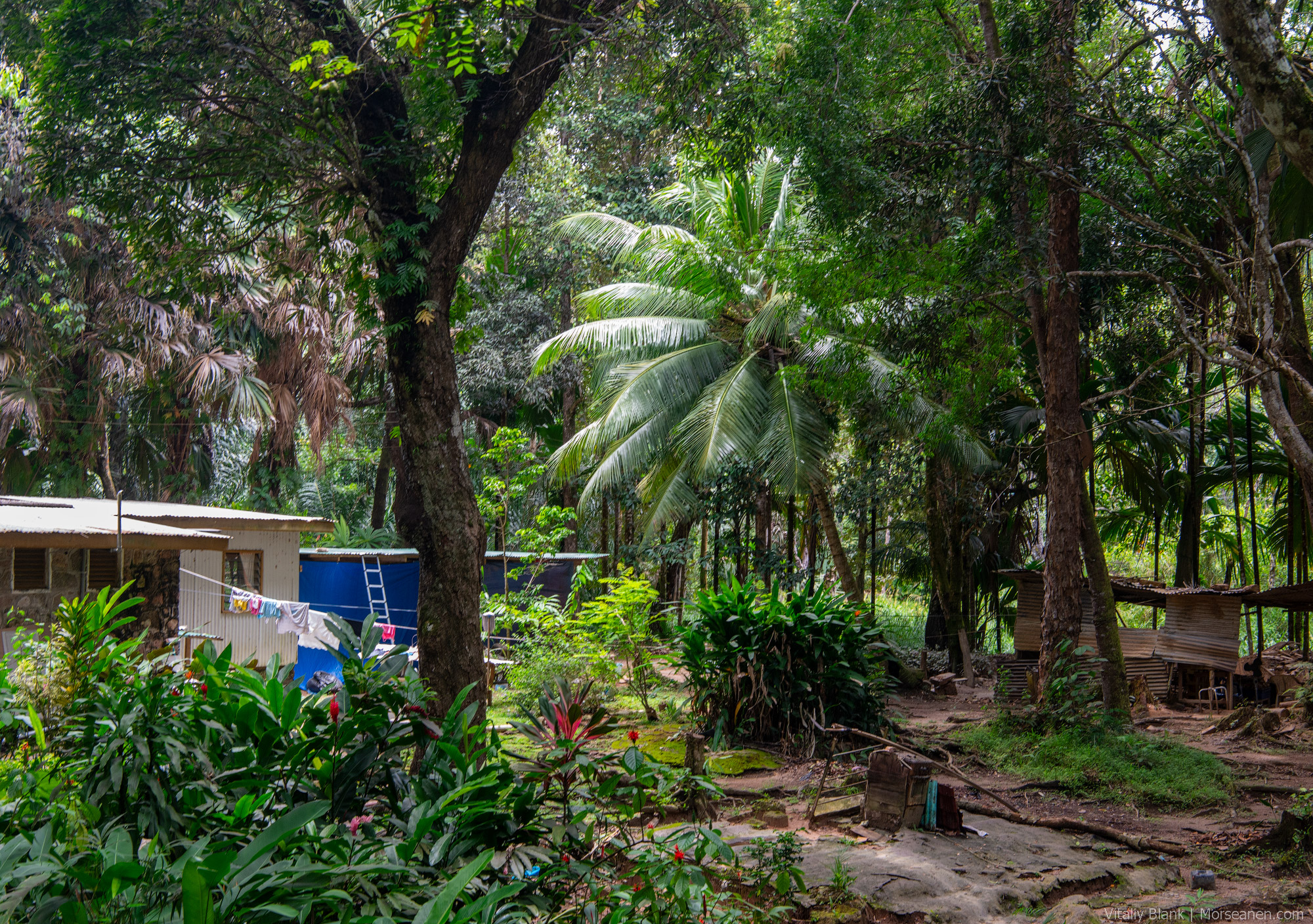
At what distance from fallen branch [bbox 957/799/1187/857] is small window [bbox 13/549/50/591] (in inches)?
422

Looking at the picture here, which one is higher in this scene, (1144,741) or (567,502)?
(567,502)

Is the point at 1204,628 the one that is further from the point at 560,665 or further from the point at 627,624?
the point at 560,665

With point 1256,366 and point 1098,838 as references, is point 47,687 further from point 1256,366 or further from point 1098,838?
point 1256,366

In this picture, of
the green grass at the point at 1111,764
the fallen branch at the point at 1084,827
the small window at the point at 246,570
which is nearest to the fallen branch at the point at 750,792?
the fallen branch at the point at 1084,827

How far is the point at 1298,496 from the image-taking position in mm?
12414

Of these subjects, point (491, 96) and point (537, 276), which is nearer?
point (491, 96)

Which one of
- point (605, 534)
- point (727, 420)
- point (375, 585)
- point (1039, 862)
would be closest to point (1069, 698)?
point (1039, 862)

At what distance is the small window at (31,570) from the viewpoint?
10.7 meters

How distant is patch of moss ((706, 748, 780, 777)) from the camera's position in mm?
8297

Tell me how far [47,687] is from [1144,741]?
9227 mm

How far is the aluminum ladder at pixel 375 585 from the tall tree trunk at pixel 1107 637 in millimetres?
11281

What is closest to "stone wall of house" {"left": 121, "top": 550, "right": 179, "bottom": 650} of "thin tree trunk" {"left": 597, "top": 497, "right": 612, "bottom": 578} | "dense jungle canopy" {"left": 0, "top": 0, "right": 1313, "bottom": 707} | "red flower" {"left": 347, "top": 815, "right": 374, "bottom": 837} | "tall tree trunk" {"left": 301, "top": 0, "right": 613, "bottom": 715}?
"dense jungle canopy" {"left": 0, "top": 0, "right": 1313, "bottom": 707}

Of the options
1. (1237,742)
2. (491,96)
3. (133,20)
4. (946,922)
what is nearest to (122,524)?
(133,20)

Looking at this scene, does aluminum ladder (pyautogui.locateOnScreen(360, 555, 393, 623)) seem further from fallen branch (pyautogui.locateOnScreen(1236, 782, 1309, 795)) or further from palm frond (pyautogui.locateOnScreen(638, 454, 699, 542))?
fallen branch (pyautogui.locateOnScreen(1236, 782, 1309, 795))
